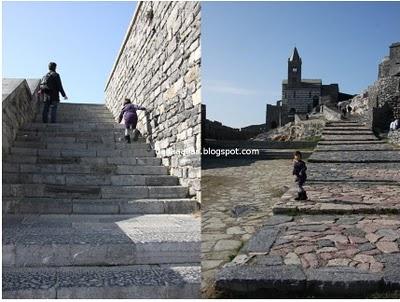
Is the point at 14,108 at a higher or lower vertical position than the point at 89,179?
higher

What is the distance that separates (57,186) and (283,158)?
5697mm

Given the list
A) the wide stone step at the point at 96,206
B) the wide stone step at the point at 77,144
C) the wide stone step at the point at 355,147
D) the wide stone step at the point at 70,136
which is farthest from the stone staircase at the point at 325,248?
the wide stone step at the point at 355,147

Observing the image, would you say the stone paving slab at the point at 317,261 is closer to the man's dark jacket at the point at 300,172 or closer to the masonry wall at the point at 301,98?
the man's dark jacket at the point at 300,172

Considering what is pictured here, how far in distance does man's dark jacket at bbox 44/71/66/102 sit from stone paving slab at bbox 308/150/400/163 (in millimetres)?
5618

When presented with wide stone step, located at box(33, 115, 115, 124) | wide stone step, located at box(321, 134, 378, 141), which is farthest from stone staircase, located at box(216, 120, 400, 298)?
wide stone step, located at box(321, 134, 378, 141)

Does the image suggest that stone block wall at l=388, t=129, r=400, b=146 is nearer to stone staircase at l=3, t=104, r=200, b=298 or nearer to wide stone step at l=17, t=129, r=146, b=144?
wide stone step at l=17, t=129, r=146, b=144

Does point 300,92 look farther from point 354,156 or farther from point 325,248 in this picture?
point 325,248

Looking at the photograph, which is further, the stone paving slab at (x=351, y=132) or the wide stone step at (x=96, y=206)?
the stone paving slab at (x=351, y=132)

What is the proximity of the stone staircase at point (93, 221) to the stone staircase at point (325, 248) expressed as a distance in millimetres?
473

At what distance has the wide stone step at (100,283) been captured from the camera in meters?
2.75

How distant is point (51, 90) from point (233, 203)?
5.01 meters

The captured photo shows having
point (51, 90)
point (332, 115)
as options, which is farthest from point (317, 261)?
point (332, 115)

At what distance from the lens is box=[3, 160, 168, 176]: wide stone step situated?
17.4 feet

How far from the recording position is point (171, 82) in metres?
5.68
